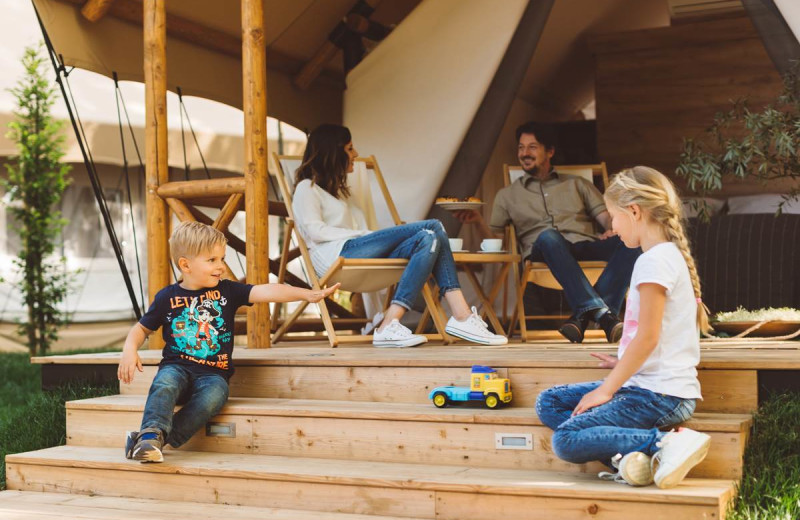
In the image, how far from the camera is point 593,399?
7.78 ft

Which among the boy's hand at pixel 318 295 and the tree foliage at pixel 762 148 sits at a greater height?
the tree foliage at pixel 762 148

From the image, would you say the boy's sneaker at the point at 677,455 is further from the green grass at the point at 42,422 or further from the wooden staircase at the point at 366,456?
the green grass at the point at 42,422

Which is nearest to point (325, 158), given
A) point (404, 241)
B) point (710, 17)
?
point (404, 241)

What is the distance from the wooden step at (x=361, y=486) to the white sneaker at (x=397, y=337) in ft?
3.02

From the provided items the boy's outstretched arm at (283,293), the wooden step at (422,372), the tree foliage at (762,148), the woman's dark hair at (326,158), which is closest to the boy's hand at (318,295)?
the boy's outstretched arm at (283,293)

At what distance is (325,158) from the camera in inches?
168

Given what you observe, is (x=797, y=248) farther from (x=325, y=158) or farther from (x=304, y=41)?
(x=304, y=41)

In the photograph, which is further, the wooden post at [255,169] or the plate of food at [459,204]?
the plate of food at [459,204]

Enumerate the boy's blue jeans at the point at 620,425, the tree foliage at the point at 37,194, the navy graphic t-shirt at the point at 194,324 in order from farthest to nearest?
the tree foliage at the point at 37,194
the navy graphic t-shirt at the point at 194,324
the boy's blue jeans at the point at 620,425

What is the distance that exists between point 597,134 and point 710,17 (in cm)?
109

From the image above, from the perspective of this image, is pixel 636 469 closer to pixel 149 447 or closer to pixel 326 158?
pixel 149 447

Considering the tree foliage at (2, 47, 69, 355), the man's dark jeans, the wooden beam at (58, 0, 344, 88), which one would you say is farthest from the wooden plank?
the tree foliage at (2, 47, 69, 355)

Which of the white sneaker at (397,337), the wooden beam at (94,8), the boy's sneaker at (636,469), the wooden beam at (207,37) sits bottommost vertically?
the boy's sneaker at (636,469)

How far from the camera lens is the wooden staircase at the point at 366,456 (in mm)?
2350
